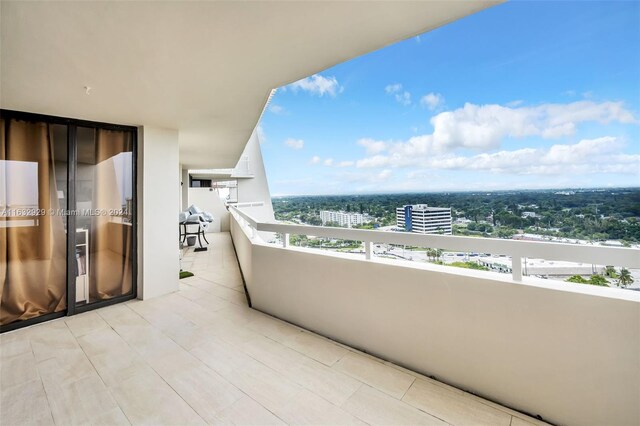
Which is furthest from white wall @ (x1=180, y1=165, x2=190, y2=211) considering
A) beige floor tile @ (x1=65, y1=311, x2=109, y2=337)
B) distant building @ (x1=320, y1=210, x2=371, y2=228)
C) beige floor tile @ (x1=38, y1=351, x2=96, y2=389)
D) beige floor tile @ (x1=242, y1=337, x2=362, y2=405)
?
beige floor tile @ (x1=242, y1=337, x2=362, y2=405)

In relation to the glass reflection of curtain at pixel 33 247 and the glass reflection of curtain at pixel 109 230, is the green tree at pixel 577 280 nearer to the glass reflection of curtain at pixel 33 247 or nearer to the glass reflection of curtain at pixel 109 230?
the glass reflection of curtain at pixel 109 230

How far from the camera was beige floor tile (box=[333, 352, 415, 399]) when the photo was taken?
1806 mm

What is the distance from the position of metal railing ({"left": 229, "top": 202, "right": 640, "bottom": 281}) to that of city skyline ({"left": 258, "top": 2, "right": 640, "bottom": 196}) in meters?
0.40

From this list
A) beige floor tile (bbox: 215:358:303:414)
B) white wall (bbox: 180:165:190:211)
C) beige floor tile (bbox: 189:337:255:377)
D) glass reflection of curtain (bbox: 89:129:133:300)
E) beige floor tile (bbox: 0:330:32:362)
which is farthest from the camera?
white wall (bbox: 180:165:190:211)

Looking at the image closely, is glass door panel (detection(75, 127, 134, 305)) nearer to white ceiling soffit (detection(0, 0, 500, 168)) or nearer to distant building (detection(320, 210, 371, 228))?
white ceiling soffit (detection(0, 0, 500, 168))

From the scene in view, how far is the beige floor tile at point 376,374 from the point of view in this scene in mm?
1806

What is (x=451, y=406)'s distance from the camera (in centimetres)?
164

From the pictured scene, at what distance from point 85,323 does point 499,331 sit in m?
3.91

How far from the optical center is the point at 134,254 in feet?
11.6

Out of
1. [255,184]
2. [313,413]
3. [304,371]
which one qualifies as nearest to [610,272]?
[313,413]

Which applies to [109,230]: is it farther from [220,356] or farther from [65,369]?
[220,356]

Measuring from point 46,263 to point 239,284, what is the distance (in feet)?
7.34

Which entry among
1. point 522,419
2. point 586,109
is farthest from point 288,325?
point 586,109

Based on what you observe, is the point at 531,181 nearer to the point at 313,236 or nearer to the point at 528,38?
the point at 528,38
